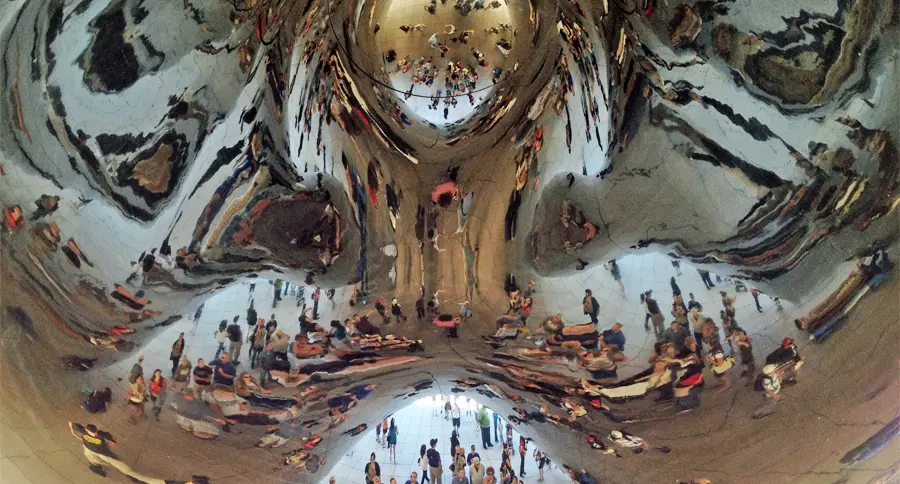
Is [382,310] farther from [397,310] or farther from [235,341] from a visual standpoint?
[235,341]

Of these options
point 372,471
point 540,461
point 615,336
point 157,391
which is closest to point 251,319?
point 157,391

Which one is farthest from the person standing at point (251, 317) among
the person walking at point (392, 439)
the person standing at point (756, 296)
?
the person standing at point (756, 296)

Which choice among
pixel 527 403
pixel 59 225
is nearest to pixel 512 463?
pixel 527 403

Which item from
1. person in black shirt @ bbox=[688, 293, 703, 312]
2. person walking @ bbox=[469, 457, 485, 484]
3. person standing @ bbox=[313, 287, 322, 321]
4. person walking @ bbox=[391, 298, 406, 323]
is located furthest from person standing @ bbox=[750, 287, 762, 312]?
person walking @ bbox=[469, 457, 485, 484]

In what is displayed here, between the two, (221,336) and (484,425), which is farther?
(484,425)

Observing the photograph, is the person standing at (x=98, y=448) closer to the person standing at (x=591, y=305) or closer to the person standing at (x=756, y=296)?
the person standing at (x=591, y=305)
